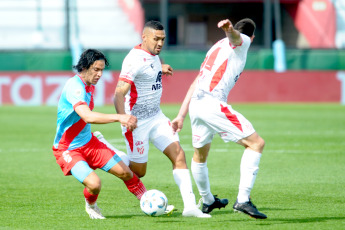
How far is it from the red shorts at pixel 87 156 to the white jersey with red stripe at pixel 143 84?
0.62 meters

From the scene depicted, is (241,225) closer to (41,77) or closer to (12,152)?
(12,152)

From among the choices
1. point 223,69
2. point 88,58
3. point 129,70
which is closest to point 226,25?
point 223,69

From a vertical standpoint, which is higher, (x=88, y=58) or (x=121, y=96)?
(x=88, y=58)

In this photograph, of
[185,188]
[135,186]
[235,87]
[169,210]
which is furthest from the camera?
[235,87]

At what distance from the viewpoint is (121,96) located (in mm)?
7145

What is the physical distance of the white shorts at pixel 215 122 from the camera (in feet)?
22.9

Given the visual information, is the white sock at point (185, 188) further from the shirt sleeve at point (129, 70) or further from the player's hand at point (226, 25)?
the player's hand at point (226, 25)

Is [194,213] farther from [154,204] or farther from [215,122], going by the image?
[215,122]

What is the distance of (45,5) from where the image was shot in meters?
35.8

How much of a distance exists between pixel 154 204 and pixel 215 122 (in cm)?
104

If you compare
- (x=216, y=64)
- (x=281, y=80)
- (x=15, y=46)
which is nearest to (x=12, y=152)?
(x=216, y=64)

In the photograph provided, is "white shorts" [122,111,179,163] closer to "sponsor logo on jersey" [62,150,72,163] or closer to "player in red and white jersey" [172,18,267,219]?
"player in red and white jersey" [172,18,267,219]

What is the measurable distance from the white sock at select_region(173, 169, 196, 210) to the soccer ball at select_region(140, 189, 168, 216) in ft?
0.77

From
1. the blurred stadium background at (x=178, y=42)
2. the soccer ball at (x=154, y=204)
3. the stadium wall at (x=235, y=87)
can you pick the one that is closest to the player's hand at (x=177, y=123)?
the soccer ball at (x=154, y=204)
